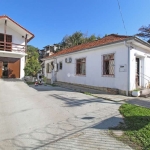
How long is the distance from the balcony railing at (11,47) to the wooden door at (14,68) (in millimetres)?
1217

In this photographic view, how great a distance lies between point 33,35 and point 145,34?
63.2 ft

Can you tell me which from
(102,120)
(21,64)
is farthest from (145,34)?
(102,120)

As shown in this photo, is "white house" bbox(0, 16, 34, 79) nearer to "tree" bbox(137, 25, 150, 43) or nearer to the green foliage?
the green foliage

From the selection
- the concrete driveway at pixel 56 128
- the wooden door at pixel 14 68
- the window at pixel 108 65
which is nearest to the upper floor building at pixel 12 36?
the wooden door at pixel 14 68

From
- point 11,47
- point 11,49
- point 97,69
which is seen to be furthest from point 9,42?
point 97,69

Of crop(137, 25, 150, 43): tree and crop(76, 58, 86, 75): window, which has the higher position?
Answer: crop(137, 25, 150, 43): tree

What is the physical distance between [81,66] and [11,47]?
9.88m

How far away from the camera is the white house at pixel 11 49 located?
722 inches

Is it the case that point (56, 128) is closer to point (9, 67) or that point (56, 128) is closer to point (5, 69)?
point (9, 67)

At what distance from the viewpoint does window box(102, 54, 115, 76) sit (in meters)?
11.2

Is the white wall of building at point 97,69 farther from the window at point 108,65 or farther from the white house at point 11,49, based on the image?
the white house at point 11,49

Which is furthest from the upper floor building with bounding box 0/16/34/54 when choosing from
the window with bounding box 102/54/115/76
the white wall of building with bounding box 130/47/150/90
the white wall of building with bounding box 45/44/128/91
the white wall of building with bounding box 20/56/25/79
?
the white wall of building with bounding box 130/47/150/90

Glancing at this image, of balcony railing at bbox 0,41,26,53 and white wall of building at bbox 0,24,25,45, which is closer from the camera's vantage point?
balcony railing at bbox 0,41,26,53

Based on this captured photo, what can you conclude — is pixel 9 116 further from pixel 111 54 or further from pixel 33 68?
pixel 33 68
